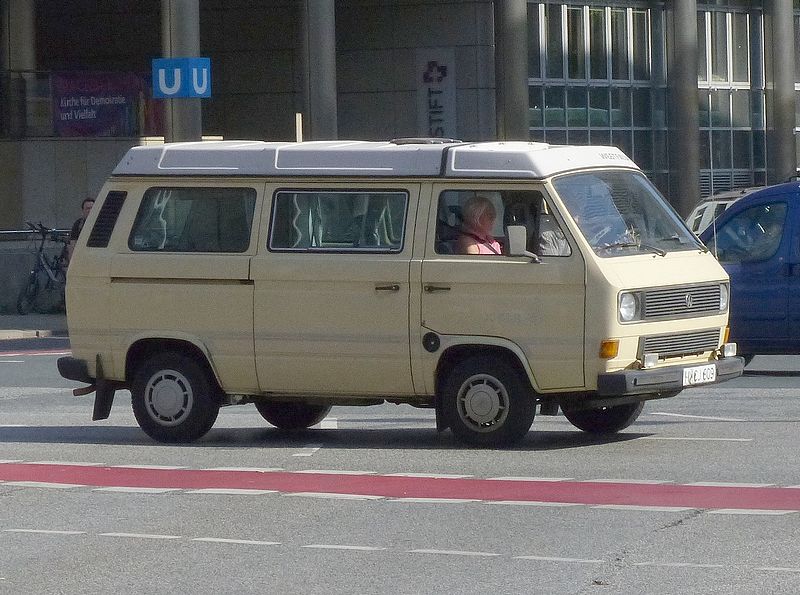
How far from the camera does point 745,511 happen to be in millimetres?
8898

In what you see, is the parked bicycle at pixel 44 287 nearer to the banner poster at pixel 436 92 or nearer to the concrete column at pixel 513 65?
the concrete column at pixel 513 65

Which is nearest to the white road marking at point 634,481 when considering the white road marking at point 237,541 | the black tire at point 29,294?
the white road marking at point 237,541

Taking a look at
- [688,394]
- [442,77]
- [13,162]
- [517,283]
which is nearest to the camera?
[517,283]

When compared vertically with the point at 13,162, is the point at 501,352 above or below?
below

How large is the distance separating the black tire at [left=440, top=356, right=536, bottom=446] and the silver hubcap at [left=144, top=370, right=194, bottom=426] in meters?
1.97

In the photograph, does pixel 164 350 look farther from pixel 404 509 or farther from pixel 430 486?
pixel 404 509

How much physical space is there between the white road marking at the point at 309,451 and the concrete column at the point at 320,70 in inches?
869

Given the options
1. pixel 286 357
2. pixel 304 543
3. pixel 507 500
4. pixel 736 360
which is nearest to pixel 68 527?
pixel 304 543

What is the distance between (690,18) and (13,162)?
18.1m

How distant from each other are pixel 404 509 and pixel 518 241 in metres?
2.57

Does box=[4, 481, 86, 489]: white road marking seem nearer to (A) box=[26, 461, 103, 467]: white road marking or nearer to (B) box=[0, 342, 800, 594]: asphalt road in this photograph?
(B) box=[0, 342, 800, 594]: asphalt road

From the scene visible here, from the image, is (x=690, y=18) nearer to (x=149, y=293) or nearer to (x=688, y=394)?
(x=688, y=394)

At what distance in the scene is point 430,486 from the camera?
9.98 meters

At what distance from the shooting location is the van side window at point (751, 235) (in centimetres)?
1625
